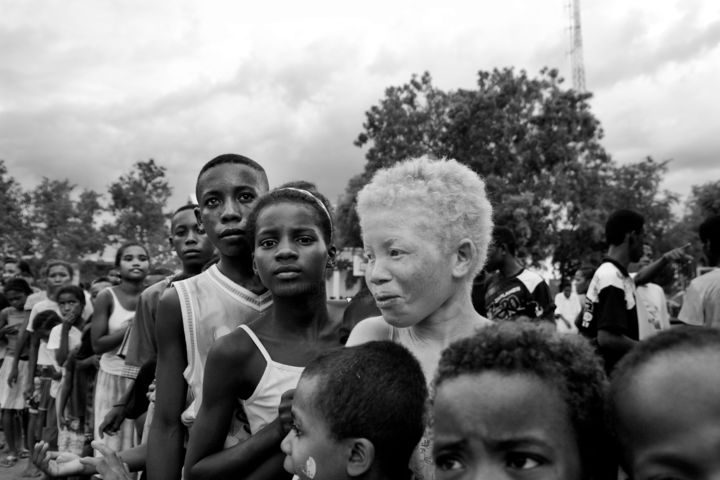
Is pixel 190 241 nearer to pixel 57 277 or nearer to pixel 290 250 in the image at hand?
pixel 290 250

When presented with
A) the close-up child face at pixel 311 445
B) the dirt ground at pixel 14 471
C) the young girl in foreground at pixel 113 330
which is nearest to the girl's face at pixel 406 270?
the close-up child face at pixel 311 445

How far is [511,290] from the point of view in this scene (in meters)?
5.27

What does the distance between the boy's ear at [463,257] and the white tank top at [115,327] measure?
14.8 feet

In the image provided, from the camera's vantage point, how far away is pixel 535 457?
48.6 inches

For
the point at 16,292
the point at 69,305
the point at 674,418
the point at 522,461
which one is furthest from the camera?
the point at 16,292

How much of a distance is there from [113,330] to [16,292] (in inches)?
187

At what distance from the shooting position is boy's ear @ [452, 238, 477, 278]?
179 centimetres

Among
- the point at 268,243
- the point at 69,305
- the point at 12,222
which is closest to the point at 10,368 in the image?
the point at 69,305

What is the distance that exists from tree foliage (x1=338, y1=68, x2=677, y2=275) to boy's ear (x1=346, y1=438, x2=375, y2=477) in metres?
25.2

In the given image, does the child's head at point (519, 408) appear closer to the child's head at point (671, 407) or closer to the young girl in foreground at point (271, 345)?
the child's head at point (671, 407)

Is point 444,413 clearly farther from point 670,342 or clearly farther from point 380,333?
point 380,333

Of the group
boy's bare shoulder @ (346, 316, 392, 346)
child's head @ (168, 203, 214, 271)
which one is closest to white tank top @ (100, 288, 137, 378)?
child's head @ (168, 203, 214, 271)

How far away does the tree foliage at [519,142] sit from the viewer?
2759cm

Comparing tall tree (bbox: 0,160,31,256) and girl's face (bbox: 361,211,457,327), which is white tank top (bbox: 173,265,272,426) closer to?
girl's face (bbox: 361,211,457,327)
